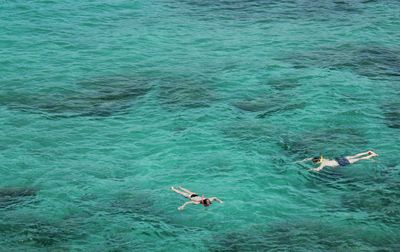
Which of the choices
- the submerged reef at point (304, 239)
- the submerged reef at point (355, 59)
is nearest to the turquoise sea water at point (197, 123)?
the submerged reef at point (304, 239)

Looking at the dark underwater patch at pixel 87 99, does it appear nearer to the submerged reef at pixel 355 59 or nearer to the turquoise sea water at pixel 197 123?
the turquoise sea water at pixel 197 123

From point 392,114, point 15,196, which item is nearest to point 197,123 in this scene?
point 392,114

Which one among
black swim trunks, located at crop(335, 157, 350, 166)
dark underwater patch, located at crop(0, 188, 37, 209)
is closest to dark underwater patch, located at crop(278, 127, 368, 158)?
black swim trunks, located at crop(335, 157, 350, 166)

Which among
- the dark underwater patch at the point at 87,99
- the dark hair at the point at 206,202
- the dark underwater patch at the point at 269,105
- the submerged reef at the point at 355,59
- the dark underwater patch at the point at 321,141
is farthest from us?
the submerged reef at the point at 355,59

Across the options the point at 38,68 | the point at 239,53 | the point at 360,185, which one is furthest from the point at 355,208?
the point at 38,68

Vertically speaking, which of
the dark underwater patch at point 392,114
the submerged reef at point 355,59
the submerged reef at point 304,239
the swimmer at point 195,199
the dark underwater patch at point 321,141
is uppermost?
the submerged reef at point 355,59

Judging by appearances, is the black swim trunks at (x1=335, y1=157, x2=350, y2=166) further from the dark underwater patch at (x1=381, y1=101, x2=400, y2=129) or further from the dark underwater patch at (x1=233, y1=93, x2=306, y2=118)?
the dark underwater patch at (x1=233, y1=93, x2=306, y2=118)

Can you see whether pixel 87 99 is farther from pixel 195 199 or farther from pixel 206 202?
pixel 206 202
